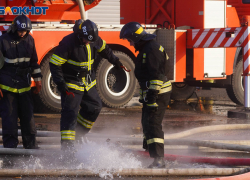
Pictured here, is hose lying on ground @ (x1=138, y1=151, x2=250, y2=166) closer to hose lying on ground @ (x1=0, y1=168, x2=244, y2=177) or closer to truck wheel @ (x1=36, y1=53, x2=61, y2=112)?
hose lying on ground @ (x1=0, y1=168, x2=244, y2=177)

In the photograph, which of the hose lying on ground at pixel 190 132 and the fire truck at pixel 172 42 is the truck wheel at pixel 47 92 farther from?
the hose lying on ground at pixel 190 132

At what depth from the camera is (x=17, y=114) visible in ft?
17.9

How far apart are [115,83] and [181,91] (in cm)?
210

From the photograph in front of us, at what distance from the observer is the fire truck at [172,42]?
8.17m

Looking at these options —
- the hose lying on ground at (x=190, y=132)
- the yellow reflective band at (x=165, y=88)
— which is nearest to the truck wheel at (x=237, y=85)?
the hose lying on ground at (x=190, y=132)

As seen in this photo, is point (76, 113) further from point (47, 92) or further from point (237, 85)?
point (237, 85)

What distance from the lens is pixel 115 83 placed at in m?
9.02

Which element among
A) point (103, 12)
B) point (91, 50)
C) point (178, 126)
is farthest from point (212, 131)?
point (103, 12)

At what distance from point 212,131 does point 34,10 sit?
384 cm

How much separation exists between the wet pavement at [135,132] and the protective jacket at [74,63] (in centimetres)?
74

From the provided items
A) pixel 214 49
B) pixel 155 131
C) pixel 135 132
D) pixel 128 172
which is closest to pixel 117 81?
pixel 214 49

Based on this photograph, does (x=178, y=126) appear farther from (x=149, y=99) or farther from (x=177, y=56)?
(x=149, y=99)

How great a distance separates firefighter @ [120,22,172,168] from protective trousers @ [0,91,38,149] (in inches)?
58.0

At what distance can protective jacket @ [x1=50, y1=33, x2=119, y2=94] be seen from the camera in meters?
5.17
